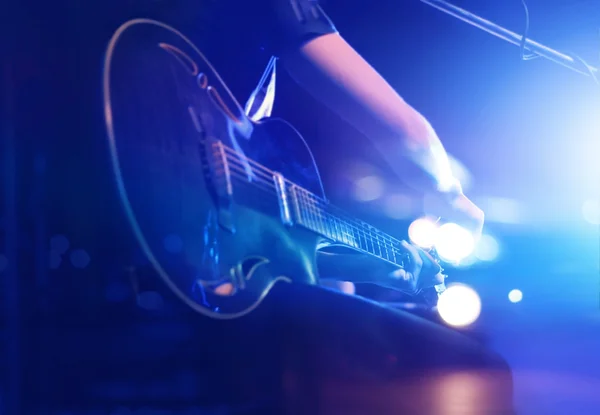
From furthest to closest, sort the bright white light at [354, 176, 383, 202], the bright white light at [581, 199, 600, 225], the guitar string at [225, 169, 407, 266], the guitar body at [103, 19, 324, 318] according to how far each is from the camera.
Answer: the bright white light at [581, 199, 600, 225], the bright white light at [354, 176, 383, 202], the guitar string at [225, 169, 407, 266], the guitar body at [103, 19, 324, 318]

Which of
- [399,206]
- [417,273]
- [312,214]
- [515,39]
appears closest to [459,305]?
[417,273]

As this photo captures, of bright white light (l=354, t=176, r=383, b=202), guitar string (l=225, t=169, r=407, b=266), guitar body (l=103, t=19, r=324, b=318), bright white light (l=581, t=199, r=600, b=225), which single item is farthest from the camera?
bright white light (l=581, t=199, r=600, b=225)

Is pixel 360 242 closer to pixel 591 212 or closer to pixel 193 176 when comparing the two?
pixel 193 176

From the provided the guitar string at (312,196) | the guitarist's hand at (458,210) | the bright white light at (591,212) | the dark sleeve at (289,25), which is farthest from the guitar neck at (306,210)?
the bright white light at (591,212)

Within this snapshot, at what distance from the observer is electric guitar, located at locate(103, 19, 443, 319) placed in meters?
0.99

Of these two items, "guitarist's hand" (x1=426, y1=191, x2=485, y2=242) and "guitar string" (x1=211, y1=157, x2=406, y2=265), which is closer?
"guitar string" (x1=211, y1=157, x2=406, y2=265)

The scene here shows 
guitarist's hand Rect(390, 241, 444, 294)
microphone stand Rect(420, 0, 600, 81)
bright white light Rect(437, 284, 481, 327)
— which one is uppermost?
microphone stand Rect(420, 0, 600, 81)

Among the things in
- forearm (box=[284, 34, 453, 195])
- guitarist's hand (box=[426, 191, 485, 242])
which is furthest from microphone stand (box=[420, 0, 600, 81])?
guitarist's hand (box=[426, 191, 485, 242])

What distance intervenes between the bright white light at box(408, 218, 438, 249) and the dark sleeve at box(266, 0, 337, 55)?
465mm

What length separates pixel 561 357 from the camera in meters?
1.34

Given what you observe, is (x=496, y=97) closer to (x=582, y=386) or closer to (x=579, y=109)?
(x=579, y=109)

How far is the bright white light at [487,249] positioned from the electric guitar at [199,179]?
408 mm

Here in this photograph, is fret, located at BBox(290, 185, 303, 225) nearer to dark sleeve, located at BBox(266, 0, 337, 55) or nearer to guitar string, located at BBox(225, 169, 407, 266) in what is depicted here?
guitar string, located at BBox(225, 169, 407, 266)

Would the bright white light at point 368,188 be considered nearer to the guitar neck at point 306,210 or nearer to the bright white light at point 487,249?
the guitar neck at point 306,210
